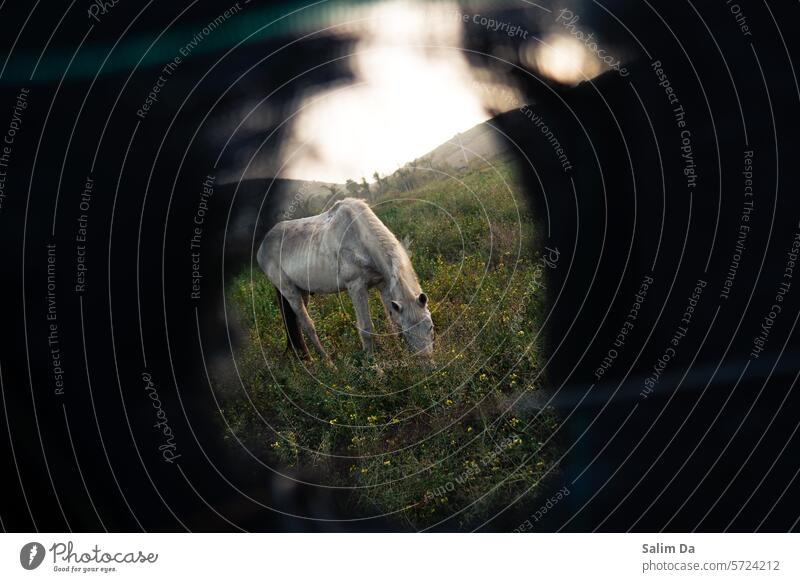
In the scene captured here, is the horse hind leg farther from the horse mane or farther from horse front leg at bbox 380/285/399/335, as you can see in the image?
the horse mane

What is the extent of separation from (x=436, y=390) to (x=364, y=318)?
792mm

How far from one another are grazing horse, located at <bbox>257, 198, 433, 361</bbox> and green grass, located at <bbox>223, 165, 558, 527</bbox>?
0.37ft

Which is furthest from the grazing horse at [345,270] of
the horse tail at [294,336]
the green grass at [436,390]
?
the green grass at [436,390]

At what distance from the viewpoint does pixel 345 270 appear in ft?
22.8

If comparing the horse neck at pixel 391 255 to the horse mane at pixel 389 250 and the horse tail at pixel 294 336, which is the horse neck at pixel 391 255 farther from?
the horse tail at pixel 294 336

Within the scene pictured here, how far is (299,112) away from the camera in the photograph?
236 inches

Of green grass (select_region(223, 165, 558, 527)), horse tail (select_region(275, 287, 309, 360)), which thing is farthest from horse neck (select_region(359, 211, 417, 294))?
horse tail (select_region(275, 287, 309, 360))

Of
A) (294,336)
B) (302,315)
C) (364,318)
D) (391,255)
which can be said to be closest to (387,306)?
(364,318)

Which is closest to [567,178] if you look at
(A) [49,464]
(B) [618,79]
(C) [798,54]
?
(B) [618,79]

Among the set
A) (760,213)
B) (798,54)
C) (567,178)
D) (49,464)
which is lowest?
(49,464)

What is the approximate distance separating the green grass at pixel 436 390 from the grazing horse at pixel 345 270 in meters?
Answer: 0.11

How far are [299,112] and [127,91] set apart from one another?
1.15 m

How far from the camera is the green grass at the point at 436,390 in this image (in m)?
6.14

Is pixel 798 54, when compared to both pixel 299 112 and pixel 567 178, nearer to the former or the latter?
pixel 567 178
